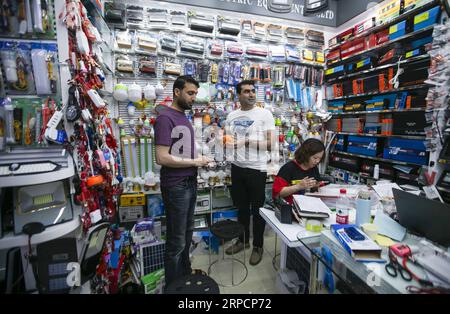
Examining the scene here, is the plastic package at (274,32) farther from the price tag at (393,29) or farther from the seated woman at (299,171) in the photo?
the seated woman at (299,171)

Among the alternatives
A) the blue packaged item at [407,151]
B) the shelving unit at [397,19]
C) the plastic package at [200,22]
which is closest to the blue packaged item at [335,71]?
the shelving unit at [397,19]

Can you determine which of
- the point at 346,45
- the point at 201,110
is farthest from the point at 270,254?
the point at 346,45

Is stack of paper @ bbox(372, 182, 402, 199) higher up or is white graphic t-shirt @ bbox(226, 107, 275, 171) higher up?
white graphic t-shirt @ bbox(226, 107, 275, 171)

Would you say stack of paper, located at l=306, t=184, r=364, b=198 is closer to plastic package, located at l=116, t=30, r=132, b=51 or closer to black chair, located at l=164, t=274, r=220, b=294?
black chair, located at l=164, t=274, r=220, b=294

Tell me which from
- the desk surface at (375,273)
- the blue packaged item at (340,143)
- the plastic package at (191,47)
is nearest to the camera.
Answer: the desk surface at (375,273)

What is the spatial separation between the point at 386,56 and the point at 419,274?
284cm

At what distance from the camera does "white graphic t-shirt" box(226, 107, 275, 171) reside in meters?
2.26

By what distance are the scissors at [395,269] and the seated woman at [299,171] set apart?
0.79 meters

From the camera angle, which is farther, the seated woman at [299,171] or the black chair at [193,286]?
the seated woman at [299,171]

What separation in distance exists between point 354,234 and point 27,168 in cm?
172

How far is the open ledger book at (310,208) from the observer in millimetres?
1326

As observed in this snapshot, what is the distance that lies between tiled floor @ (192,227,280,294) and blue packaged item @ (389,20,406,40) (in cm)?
295

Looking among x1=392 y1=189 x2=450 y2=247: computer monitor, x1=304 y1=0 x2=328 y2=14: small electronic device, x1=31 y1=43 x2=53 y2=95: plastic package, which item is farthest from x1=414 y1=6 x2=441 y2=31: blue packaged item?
x1=31 y1=43 x2=53 y2=95: plastic package

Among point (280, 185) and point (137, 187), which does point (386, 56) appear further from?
point (137, 187)
